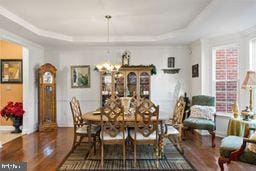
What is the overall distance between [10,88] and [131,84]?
3548 mm

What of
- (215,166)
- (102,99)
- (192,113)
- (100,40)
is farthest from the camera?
(102,99)

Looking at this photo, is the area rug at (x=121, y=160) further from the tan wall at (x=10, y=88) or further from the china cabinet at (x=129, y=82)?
the tan wall at (x=10, y=88)

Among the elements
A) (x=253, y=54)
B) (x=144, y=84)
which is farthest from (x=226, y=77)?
(x=144, y=84)

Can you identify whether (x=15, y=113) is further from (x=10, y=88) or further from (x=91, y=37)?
(x=91, y=37)

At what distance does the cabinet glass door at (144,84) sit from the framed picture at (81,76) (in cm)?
164

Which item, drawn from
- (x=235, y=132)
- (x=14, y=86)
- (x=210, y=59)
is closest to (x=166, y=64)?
(x=210, y=59)

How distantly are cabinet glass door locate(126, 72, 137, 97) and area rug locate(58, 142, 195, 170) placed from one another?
7.52 feet

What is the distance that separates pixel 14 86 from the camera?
6773 mm

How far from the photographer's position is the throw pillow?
5.21m

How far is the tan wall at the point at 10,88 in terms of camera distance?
675cm

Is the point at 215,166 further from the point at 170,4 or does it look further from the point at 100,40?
the point at 100,40

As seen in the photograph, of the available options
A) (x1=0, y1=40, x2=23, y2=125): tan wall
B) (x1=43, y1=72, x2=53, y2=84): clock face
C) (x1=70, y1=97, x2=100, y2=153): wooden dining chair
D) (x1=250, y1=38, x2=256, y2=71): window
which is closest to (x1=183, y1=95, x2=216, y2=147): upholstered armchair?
(x1=250, y1=38, x2=256, y2=71): window

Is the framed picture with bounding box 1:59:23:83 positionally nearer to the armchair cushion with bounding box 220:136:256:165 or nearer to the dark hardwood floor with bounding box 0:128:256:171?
the dark hardwood floor with bounding box 0:128:256:171

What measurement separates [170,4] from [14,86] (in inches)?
204
